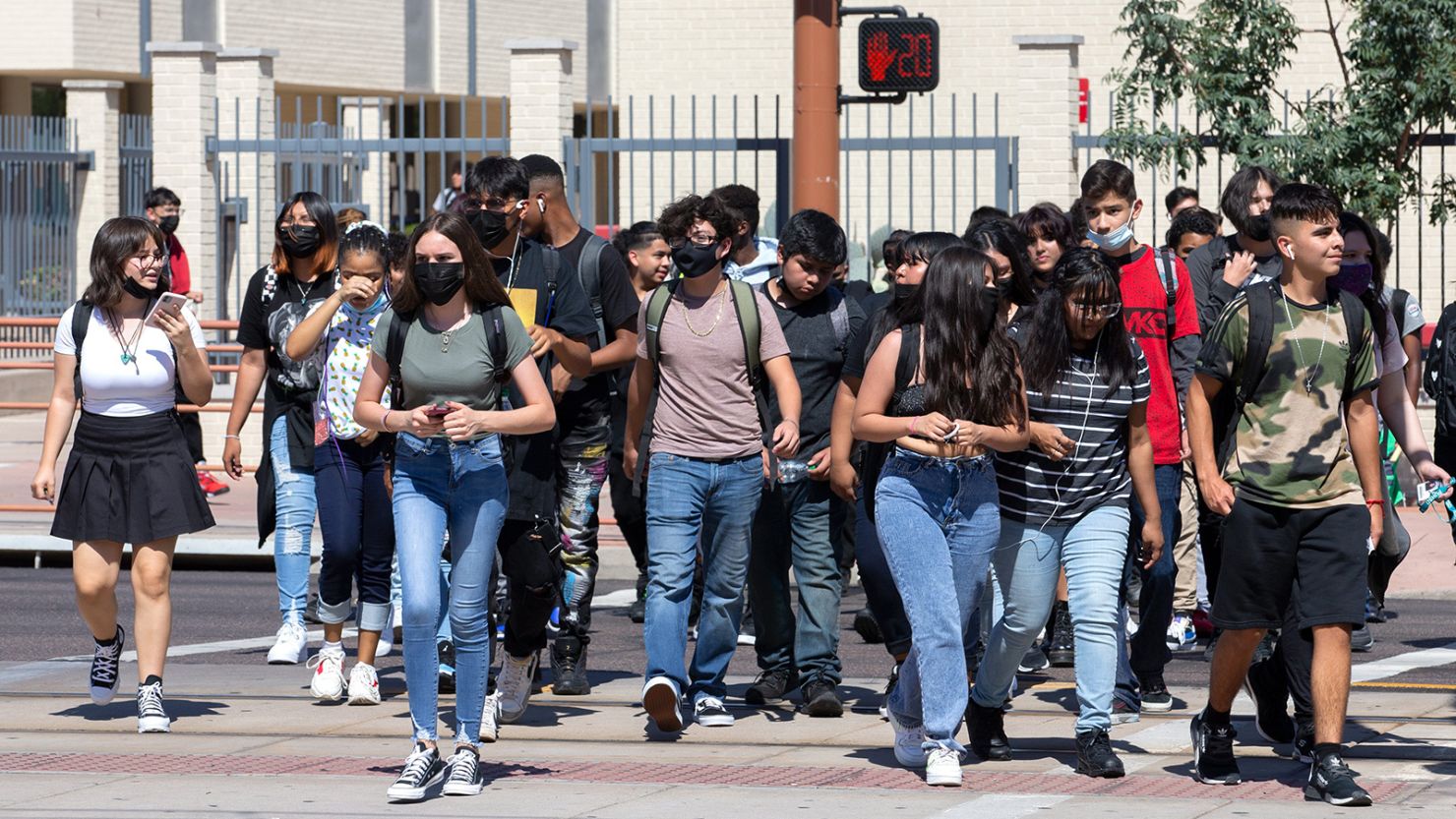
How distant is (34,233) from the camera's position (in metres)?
24.7

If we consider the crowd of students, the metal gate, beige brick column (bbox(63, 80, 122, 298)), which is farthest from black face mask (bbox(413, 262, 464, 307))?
beige brick column (bbox(63, 80, 122, 298))

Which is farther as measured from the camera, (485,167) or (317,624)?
(317,624)

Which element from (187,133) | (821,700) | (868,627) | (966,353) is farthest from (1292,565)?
(187,133)

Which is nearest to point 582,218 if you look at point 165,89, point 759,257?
point 165,89

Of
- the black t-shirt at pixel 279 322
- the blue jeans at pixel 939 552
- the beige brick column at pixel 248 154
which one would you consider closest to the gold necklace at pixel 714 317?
the blue jeans at pixel 939 552

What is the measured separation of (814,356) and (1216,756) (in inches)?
92.3

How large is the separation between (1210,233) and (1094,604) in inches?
161

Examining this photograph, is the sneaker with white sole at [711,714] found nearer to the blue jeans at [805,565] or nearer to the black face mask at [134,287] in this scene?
the blue jeans at [805,565]

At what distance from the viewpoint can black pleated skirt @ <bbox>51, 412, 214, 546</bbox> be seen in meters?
8.63

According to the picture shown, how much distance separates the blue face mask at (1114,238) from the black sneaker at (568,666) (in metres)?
2.55

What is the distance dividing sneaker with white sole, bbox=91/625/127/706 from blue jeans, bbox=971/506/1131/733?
3374 millimetres

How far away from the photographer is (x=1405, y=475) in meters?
15.7

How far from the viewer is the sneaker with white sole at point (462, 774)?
7355 mm

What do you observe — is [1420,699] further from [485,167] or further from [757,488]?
[485,167]
